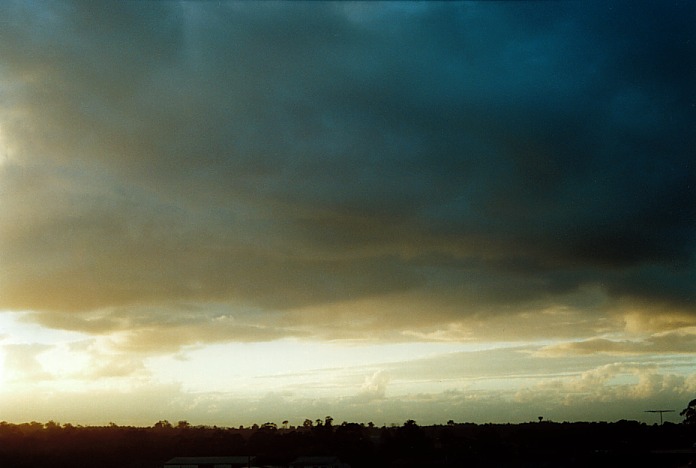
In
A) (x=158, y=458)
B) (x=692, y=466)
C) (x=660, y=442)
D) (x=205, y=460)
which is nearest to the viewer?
(x=692, y=466)

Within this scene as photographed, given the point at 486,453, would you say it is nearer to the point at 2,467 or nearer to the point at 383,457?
the point at 383,457

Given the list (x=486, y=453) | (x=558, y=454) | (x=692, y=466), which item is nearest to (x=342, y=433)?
(x=486, y=453)

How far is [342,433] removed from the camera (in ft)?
456

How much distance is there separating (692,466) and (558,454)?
29.1m

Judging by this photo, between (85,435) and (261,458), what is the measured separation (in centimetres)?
7039

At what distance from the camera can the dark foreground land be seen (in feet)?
354

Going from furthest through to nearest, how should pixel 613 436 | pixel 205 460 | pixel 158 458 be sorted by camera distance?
pixel 613 436
pixel 158 458
pixel 205 460

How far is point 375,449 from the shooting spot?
120m

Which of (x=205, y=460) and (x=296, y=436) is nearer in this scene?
(x=205, y=460)

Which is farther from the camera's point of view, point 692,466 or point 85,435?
point 85,435

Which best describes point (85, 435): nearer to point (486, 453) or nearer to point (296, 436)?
point (296, 436)

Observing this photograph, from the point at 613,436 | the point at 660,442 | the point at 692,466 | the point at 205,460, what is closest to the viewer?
the point at 692,466

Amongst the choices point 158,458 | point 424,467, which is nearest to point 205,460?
point 158,458

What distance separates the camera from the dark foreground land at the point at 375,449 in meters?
108
